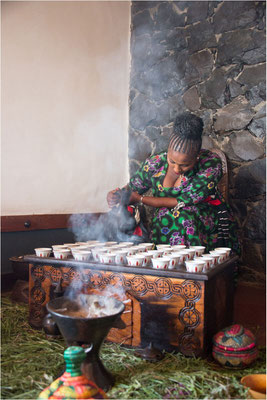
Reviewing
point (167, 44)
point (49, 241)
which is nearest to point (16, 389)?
point (49, 241)

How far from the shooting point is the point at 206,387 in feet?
5.67

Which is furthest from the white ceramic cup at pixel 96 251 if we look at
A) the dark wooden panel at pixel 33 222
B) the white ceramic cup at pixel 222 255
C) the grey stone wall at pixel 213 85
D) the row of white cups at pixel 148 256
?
the grey stone wall at pixel 213 85

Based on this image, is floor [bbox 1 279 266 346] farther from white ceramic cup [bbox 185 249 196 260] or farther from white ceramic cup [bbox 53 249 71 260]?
white ceramic cup [bbox 53 249 71 260]

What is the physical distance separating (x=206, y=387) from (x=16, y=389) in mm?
850

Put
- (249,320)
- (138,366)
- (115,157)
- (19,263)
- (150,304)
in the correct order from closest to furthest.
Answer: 1. (138,366)
2. (150,304)
3. (249,320)
4. (19,263)
5. (115,157)

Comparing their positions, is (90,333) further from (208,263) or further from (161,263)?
(208,263)

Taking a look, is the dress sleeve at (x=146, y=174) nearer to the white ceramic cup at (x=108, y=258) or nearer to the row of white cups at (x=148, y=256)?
the row of white cups at (x=148, y=256)

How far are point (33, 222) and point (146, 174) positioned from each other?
1128 millimetres

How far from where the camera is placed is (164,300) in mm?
2027

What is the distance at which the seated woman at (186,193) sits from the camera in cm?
300

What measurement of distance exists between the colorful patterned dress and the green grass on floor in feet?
3.68

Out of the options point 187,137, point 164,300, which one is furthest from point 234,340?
point 187,137

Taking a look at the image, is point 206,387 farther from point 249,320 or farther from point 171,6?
point 171,6

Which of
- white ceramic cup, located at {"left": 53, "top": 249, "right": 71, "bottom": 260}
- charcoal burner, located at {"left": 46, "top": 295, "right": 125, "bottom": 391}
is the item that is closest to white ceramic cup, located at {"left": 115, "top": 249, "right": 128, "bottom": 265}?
white ceramic cup, located at {"left": 53, "top": 249, "right": 71, "bottom": 260}
